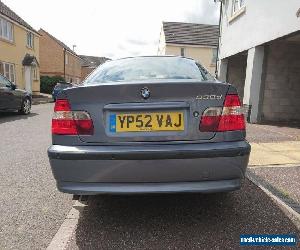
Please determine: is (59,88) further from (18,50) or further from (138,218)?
(18,50)

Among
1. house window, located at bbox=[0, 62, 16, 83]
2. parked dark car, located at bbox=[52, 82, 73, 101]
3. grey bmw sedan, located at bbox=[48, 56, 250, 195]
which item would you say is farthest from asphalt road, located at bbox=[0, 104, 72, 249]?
house window, located at bbox=[0, 62, 16, 83]

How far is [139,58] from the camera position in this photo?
13.1 feet

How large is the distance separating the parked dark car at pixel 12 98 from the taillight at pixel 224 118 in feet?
31.9

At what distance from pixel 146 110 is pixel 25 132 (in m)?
6.53

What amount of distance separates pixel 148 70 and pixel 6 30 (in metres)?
21.7

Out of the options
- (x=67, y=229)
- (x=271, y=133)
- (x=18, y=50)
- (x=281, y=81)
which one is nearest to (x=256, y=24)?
(x=281, y=81)

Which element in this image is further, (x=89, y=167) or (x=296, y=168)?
(x=296, y=168)

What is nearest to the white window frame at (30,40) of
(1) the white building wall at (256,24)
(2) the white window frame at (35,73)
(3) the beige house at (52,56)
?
(2) the white window frame at (35,73)

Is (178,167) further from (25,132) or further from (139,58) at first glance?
(25,132)

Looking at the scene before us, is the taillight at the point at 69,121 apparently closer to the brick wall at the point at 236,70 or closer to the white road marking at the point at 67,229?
the white road marking at the point at 67,229

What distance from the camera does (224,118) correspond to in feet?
8.99

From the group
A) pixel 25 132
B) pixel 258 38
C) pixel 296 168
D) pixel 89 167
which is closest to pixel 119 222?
pixel 89 167

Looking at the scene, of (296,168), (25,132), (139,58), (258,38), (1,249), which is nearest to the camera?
(1,249)

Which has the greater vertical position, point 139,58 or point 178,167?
point 139,58
